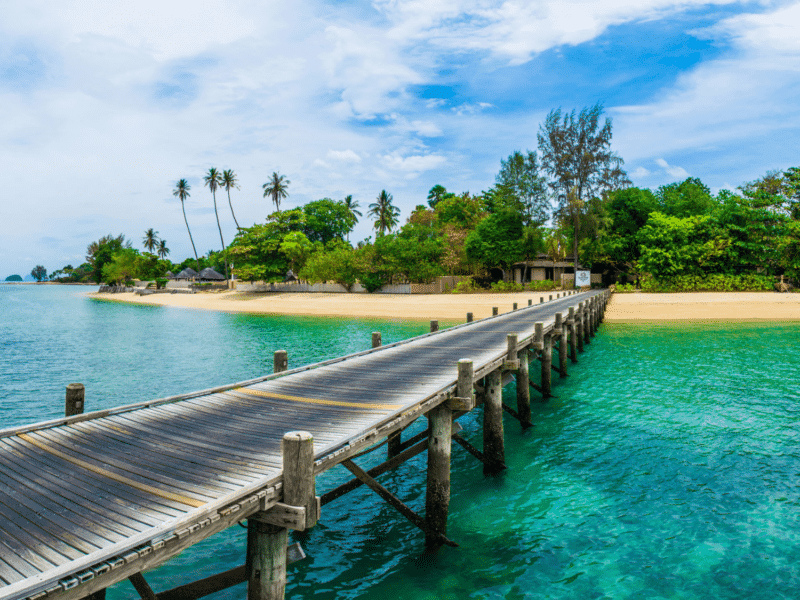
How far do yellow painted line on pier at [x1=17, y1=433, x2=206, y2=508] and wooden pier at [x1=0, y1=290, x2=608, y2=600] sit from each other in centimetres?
2

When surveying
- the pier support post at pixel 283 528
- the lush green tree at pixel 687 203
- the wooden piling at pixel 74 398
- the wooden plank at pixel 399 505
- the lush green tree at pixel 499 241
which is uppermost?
the lush green tree at pixel 687 203

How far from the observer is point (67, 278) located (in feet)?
639

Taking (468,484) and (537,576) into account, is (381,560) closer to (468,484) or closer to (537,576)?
(537,576)

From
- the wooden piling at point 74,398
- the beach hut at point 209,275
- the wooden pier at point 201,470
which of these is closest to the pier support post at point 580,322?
the wooden pier at point 201,470

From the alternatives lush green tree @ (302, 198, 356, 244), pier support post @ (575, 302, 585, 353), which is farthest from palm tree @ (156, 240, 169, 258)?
pier support post @ (575, 302, 585, 353)

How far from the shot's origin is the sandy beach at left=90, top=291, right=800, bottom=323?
33.9m

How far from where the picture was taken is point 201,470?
4.88 meters

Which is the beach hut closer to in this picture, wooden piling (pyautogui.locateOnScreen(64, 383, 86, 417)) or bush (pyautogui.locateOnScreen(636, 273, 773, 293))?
bush (pyautogui.locateOnScreen(636, 273, 773, 293))

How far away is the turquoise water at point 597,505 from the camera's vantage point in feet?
20.7

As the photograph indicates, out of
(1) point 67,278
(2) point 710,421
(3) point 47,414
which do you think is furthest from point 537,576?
(1) point 67,278

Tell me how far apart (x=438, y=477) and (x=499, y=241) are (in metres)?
46.7

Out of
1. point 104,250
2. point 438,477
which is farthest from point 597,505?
point 104,250

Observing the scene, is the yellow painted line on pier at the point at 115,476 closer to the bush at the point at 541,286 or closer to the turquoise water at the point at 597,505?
the turquoise water at the point at 597,505

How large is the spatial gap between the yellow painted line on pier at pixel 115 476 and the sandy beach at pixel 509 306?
97.4 ft
